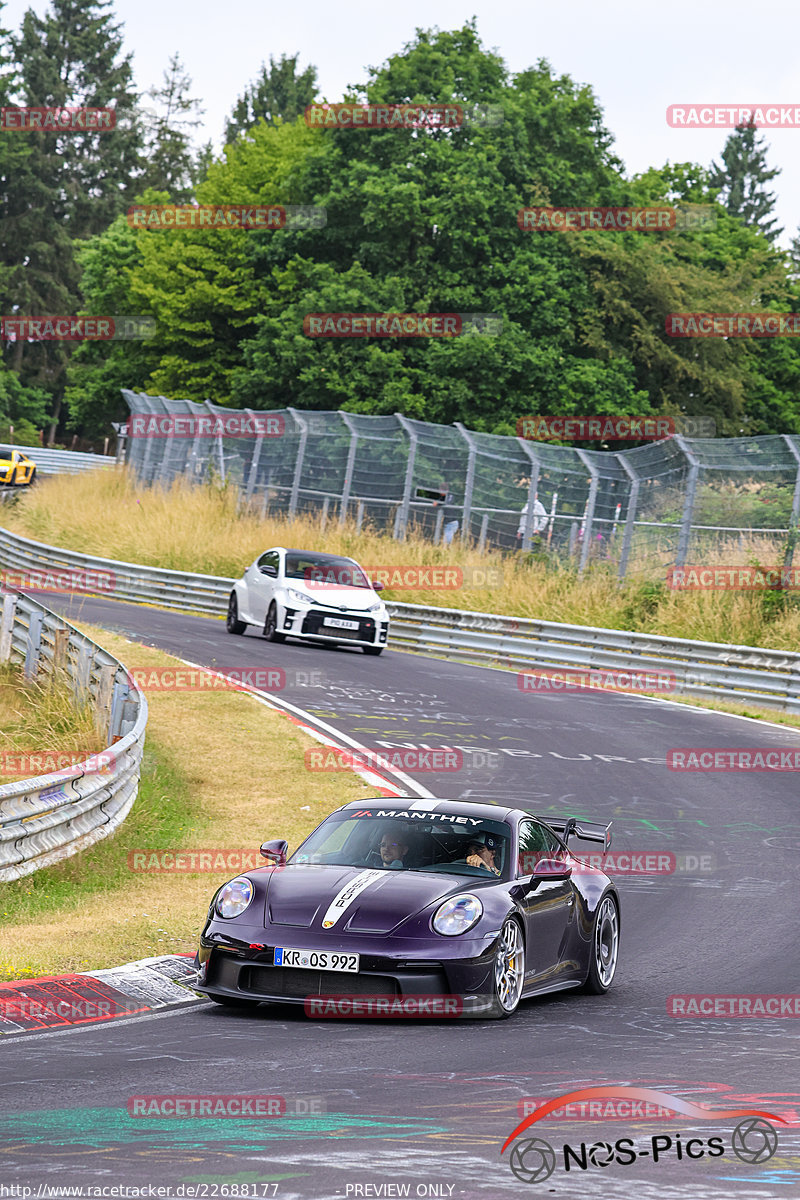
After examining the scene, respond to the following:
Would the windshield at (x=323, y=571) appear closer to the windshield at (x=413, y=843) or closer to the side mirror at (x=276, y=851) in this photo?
the windshield at (x=413, y=843)

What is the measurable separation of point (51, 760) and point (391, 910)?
7747mm

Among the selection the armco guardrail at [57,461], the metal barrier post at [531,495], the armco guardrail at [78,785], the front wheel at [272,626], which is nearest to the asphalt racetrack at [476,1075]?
the armco guardrail at [78,785]

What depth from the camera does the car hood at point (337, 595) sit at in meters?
26.6

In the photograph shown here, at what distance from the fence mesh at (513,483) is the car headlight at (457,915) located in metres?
18.9

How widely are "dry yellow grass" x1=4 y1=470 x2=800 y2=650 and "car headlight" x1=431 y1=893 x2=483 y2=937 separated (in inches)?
711

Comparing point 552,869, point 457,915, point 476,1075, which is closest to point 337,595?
point 552,869

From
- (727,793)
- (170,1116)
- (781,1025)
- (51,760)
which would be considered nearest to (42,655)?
(51,760)

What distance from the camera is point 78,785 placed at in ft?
38.8

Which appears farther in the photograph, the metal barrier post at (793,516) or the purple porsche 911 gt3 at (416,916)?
the metal barrier post at (793,516)

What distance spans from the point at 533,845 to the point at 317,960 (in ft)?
6.40

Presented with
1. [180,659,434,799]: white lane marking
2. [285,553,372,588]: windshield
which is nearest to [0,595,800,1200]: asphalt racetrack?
[180,659,434,799]: white lane marking

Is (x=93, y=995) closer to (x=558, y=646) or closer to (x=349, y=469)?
(x=558, y=646)

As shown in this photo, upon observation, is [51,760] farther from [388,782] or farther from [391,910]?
[391,910]

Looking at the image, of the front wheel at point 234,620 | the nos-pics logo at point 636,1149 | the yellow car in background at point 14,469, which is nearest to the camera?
the nos-pics logo at point 636,1149
